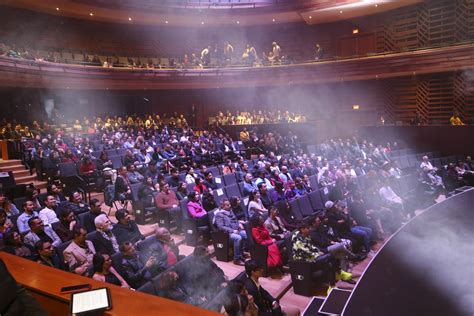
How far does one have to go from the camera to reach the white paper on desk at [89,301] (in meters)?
1.49

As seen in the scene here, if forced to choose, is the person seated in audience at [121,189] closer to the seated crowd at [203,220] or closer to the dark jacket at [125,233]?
the seated crowd at [203,220]

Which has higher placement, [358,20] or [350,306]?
[358,20]

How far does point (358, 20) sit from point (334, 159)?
835 cm

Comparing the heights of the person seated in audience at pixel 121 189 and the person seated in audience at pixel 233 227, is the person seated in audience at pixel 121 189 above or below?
above

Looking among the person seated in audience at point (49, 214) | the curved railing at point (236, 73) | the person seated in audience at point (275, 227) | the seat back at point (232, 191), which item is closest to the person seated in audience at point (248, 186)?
the seat back at point (232, 191)

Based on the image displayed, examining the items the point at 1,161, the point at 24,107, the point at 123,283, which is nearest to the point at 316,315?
the point at 123,283

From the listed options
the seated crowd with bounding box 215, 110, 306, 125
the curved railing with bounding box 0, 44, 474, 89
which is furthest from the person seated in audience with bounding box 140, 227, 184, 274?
the seated crowd with bounding box 215, 110, 306, 125

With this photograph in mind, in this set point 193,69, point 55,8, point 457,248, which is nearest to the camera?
point 457,248

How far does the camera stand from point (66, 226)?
15.0 feet

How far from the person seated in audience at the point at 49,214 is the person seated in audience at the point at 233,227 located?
2.15 meters

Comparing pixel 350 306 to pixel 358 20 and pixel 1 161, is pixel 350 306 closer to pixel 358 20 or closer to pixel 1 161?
pixel 1 161

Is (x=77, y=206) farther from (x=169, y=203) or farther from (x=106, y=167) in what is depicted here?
(x=106, y=167)

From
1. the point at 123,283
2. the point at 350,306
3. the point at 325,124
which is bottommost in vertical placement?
the point at 123,283

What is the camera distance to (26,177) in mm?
8133
